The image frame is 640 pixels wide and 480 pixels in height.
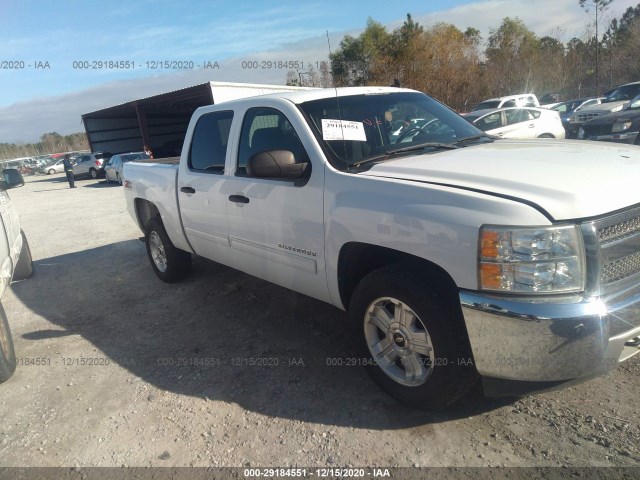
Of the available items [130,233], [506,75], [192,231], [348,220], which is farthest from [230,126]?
[506,75]

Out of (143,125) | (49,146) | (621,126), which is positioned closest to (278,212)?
(621,126)

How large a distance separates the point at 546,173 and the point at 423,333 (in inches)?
43.9

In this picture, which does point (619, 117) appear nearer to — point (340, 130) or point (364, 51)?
point (340, 130)

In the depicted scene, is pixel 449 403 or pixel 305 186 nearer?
pixel 449 403

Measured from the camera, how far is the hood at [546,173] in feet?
7.30

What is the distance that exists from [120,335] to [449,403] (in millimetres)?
3209

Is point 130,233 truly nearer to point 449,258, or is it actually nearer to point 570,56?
point 449,258

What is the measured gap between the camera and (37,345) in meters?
4.41

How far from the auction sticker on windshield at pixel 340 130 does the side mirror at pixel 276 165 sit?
0.25 metres

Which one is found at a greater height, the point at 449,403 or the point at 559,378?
the point at 559,378

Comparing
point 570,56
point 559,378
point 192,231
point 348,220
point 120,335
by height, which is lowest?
point 120,335

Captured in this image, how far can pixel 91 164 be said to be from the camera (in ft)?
A: 96.0

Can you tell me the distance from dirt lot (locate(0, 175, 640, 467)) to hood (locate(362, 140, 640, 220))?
1276 mm

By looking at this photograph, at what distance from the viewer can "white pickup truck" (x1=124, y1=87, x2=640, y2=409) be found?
86.5 inches
